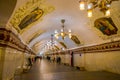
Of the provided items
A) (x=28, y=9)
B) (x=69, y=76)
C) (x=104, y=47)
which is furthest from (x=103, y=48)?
(x=28, y=9)

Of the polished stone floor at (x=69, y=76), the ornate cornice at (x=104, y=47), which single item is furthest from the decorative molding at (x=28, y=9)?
the ornate cornice at (x=104, y=47)

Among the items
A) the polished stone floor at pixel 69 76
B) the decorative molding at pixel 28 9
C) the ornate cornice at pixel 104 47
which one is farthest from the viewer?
the ornate cornice at pixel 104 47

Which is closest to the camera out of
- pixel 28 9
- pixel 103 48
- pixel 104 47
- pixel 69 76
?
pixel 69 76

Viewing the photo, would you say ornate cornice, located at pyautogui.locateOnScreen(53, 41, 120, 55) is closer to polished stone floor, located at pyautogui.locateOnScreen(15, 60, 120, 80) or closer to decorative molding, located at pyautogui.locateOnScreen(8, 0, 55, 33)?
polished stone floor, located at pyautogui.locateOnScreen(15, 60, 120, 80)

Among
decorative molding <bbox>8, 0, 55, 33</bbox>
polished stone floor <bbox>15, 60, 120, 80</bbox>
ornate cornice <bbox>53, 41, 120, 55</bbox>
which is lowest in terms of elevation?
polished stone floor <bbox>15, 60, 120, 80</bbox>

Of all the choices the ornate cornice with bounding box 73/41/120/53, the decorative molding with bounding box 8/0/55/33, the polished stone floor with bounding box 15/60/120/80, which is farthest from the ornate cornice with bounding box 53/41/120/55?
the decorative molding with bounding box 8/0/55/33

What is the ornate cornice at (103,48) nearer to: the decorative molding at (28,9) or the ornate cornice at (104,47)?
the ornate cornice at (104,47)

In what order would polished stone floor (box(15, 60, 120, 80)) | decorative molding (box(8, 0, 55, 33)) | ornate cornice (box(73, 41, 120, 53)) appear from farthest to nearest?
ornate cornice (box(73, 41, 120, 53)) < decorative molding (box(8, 0, 55, 33)) < polished stone floor (box(15, 60, 120, 80))

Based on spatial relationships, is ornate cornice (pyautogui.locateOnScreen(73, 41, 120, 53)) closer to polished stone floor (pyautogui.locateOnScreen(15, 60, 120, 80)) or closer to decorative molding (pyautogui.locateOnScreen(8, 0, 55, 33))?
polished stone floor (pyautogui.locateOnScreen(15, 60, 120, 80))

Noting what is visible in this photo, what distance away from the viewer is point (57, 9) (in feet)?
27.7

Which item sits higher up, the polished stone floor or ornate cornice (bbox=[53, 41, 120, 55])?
ornate cornice (bbox=[53, 41, 120, 55])

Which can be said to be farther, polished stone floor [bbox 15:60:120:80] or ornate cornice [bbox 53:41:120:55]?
ornate cornice [bbox 53:41:120:55]

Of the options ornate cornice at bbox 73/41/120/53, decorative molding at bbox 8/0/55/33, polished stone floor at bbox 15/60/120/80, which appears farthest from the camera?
ornate cornice at bbox 73/41/120/53

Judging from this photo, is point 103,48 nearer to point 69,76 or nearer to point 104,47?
point 104,47
